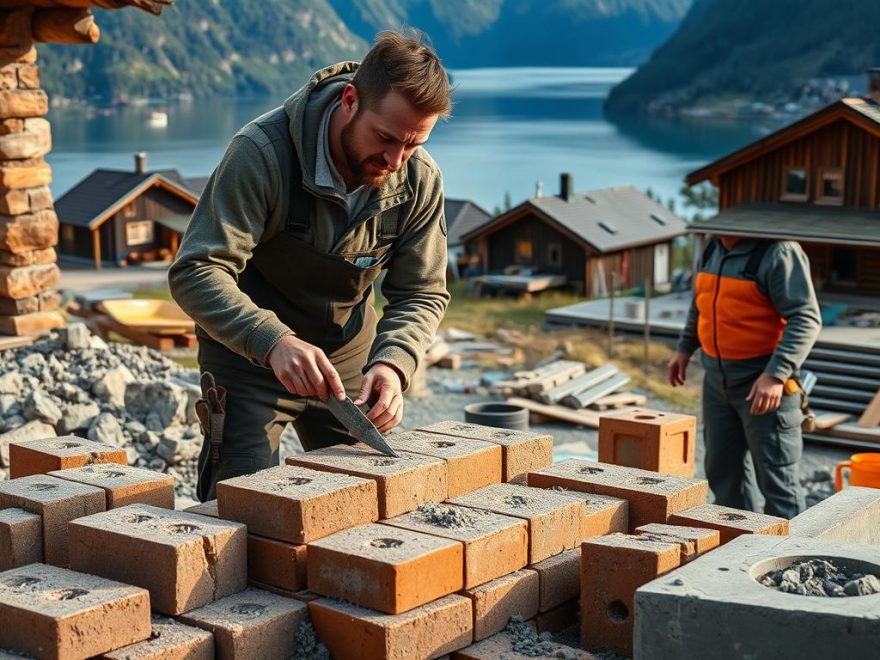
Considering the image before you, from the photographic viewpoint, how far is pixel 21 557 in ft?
11.9

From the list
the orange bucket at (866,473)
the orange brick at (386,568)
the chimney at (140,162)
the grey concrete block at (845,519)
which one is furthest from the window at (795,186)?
the chimney at (140,162)

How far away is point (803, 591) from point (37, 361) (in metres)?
8.96

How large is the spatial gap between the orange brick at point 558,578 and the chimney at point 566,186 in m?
31.8

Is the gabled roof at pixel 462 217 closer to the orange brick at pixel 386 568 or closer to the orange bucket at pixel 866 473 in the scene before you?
the orange bucket at pixel 866 473

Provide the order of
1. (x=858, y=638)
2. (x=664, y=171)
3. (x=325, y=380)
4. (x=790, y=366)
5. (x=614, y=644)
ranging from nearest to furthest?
(x=858, y=638)
(x=614, y=644)
(x=325, y=380)
(x=790, y=366)
(x=664, y=171)

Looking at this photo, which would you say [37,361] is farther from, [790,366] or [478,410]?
[790,366]

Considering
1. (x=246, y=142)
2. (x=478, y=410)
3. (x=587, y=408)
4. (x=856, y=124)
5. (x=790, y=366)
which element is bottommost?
(x=587, y=408)

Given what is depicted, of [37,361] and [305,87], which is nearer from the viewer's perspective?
[305,87]

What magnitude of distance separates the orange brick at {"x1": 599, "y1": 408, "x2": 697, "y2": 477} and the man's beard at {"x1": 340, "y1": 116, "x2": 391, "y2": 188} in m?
1.69

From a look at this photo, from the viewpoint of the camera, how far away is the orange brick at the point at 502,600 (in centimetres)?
338

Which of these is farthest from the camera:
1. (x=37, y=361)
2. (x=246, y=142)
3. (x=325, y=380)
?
(x=37, y=361)

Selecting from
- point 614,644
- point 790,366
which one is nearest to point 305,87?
point 614,644

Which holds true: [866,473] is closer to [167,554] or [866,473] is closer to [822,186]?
[167,554]

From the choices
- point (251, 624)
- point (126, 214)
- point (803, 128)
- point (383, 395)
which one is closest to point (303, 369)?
point (383, 395)
